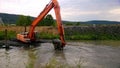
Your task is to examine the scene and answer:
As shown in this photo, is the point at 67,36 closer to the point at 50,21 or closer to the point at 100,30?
the point at 100,30

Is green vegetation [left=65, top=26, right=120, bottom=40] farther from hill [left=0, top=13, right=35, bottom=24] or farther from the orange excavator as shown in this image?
hill [left=0, top=13, right=35, bottom=24]

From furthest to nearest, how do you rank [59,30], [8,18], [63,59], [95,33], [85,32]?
[8,18] < [85,32] < [95,33] < [59,30] < [63,59]

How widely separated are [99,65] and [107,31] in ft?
130

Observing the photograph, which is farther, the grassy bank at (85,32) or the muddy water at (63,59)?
the grassy bank at (85,32)

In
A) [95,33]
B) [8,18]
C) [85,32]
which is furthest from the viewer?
[8,18]

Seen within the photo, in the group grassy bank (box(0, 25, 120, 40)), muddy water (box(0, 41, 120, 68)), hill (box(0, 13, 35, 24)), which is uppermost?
hill (box(0, 13, 35, 24))

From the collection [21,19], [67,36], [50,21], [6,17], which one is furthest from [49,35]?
[6,17]

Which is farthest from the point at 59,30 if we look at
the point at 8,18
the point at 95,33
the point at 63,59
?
the point at 8,18

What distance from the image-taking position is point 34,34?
4381 cm

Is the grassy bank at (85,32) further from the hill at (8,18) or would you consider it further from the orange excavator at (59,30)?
the hill at (8,18)

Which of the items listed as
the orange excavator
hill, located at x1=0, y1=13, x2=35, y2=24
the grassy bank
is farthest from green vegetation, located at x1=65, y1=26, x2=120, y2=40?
hill, located at x1=0, y1=13, x2=35, y2=24

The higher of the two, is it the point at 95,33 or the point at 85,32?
the point at 85,32

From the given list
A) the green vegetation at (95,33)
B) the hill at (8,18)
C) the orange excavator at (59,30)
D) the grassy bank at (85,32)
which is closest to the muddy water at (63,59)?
the orange excavator at (59,30)

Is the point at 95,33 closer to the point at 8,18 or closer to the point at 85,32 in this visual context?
the point at 85,32
